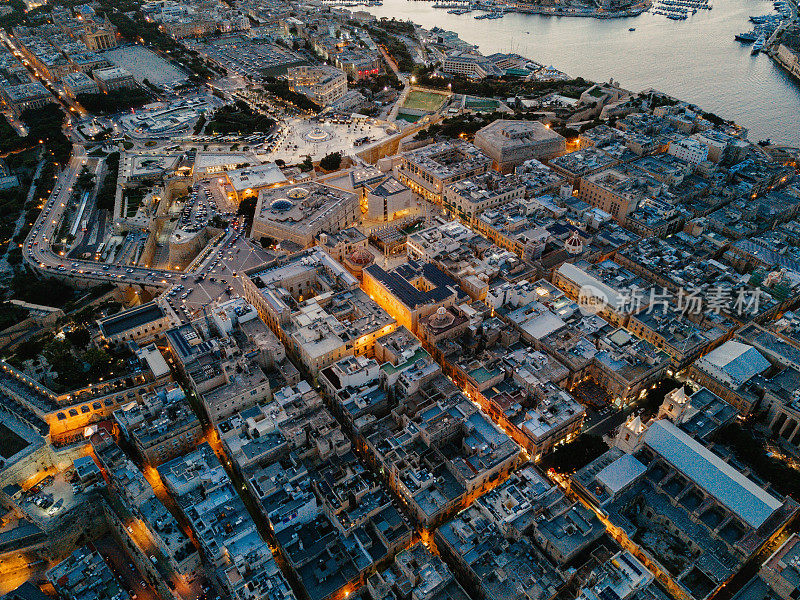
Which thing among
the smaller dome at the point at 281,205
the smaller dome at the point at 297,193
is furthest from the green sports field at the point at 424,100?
the smaller dome at the point at 281,205

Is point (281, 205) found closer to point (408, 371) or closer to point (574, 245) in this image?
point (408, 371)

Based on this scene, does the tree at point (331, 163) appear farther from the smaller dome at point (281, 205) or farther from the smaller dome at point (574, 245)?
the smaller dome at point (574, 245)

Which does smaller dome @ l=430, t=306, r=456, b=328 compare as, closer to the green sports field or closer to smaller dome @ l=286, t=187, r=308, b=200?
smaller dome @ l=286, t=187, r=308, b=200

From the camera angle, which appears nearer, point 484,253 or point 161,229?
point 484,253

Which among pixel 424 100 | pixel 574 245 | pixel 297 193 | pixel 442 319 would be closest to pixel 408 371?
pixel 442 319

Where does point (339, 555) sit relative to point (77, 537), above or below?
above

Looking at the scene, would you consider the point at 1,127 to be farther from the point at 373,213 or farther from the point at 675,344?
the point at 675,344

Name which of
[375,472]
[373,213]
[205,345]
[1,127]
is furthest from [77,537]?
[1,127]

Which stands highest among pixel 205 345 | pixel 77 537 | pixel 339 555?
pixel 205 345

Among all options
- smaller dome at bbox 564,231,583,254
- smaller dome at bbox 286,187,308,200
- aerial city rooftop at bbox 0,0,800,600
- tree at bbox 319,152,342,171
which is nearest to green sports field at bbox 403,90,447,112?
aerial city rooftop at bbox 0,0,800,600
